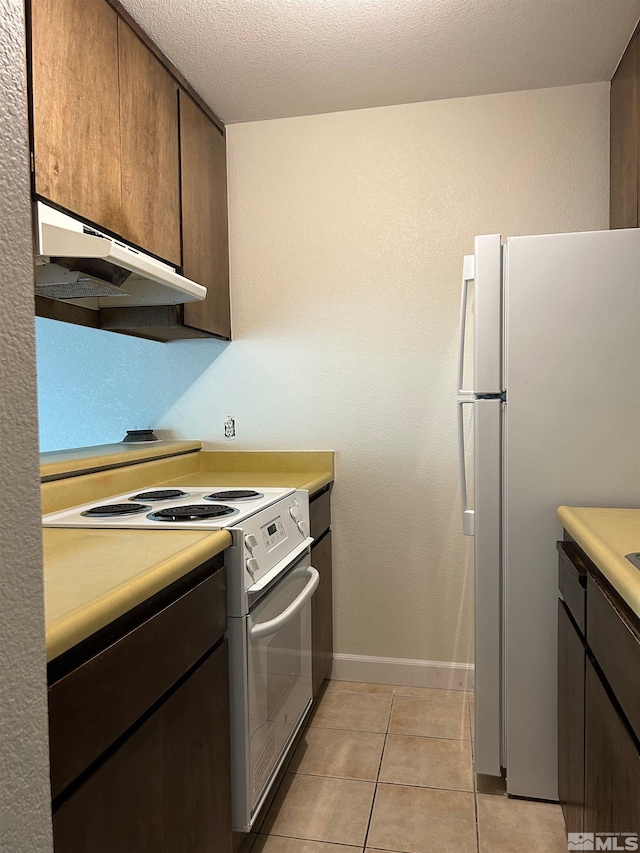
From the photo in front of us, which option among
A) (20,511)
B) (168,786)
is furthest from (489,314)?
(20,511)

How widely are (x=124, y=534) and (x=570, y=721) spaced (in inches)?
50.2

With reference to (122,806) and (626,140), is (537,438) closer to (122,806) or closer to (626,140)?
(626,140)

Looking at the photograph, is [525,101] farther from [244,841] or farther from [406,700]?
[244,841]

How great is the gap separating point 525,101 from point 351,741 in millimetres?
2639

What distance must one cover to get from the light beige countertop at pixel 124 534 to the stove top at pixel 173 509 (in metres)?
0.05

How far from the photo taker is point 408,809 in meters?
1.98

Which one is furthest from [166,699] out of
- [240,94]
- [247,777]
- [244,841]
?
[240,94]

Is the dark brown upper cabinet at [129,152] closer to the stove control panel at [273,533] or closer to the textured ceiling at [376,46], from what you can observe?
the textured ceiling at [376,46]

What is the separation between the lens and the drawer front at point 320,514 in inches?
99.2

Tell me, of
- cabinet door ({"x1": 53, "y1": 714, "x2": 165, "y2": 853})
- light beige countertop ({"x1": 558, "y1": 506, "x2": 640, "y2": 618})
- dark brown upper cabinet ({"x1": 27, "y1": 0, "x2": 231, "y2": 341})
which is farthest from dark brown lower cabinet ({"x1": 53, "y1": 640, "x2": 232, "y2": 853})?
dark brown upper cabinet ({"x1": 27, "y1": 0, "x2": 231, "y2": 341})

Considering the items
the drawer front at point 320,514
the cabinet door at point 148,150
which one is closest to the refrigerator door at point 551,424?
the drawer front at point 320,514

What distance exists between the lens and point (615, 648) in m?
1.25

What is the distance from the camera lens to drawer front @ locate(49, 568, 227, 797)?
2.98 feet

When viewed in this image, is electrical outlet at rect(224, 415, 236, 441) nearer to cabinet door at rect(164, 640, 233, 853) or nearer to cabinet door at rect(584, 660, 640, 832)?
cabinet door at rect(164, 640, 233, 853)
